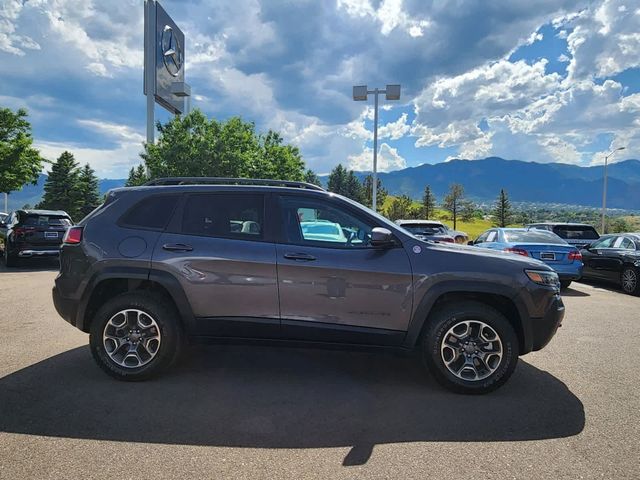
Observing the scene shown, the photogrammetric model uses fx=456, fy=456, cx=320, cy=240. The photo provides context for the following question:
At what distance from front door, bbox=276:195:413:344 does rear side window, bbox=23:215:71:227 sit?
1144 centimetres

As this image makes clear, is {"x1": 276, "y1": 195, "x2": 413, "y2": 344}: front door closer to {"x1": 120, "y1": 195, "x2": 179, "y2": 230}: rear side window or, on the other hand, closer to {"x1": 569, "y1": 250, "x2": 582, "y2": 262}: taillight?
{"x1": 120, "y1": 195, "x2": 179, "y2": 230}: rear side window

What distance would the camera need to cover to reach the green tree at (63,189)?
2219 inches

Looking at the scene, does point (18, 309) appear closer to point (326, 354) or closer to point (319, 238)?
point (326, 354)

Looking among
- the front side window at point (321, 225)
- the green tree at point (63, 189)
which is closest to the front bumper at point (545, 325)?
the front side window at point (321, 225)

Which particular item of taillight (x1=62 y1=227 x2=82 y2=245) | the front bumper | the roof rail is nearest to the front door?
the roof rail

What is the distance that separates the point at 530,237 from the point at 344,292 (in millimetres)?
8112

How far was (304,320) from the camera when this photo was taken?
4020 mm

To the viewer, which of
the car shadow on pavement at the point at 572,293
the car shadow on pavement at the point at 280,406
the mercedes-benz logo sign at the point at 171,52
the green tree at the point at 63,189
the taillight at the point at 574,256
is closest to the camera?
the car shadow on pavement at the point at 280,406

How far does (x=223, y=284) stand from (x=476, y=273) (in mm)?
2236

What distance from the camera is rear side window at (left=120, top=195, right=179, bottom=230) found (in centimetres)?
434

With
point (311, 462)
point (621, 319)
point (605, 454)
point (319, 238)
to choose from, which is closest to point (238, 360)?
point (319, 238)

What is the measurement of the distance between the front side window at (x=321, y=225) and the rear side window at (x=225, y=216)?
0.88 ft

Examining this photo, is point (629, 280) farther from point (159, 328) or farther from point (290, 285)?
point (159, 328)

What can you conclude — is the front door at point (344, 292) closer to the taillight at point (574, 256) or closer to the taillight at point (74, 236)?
the taillight at point (74, 236)
